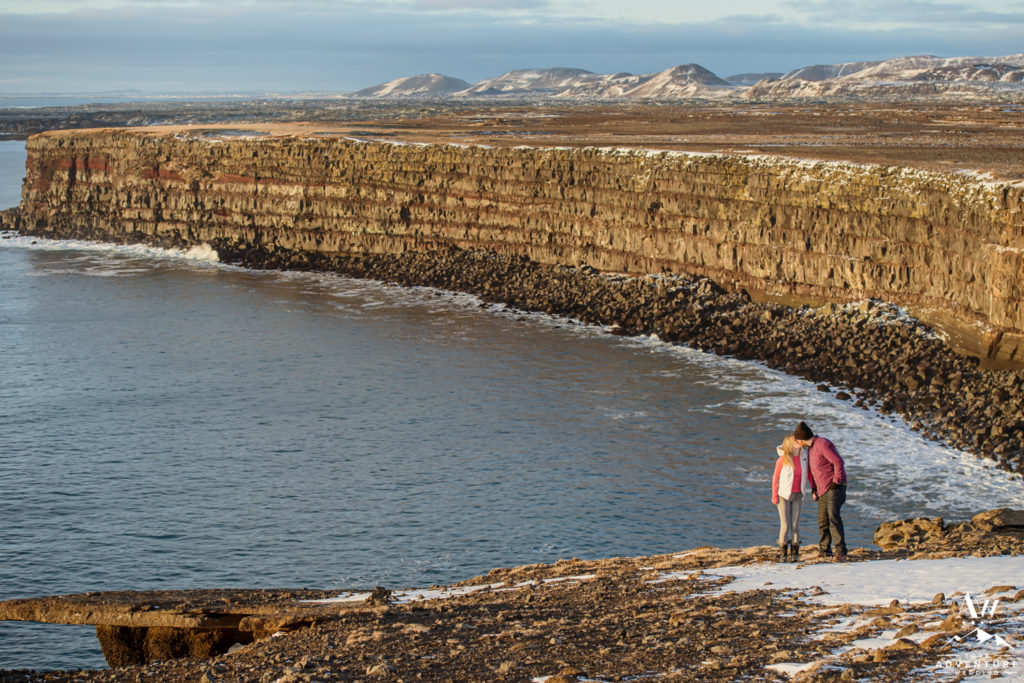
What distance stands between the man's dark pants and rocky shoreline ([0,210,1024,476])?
11.8 m

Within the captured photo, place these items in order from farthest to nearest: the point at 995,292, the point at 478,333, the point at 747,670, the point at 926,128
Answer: the point at 926,128 < the point at 478,333 < the point at 995,292 < the point at 747,670

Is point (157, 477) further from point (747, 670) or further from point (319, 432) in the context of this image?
point (747, 670)

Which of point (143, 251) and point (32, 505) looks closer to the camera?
point (32, 505)

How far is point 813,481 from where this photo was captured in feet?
50.1

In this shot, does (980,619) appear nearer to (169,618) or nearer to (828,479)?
(828,479)

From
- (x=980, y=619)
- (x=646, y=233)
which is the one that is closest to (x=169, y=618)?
(x=980, y=619)

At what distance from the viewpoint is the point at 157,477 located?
985 inches

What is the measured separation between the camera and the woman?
15141 millimetres

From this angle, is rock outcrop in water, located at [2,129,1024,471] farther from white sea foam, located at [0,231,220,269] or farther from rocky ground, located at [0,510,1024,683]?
rocky ground, located at [0,510,1024,683]

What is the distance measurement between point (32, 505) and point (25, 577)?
4114mm

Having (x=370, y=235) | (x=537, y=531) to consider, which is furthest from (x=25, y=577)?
(x=370, y=235)

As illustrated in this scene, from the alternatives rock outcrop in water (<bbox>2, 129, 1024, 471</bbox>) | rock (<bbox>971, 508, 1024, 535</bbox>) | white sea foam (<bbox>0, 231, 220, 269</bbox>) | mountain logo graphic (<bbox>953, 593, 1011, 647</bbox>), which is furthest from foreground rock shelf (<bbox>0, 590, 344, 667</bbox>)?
white sea foam (<bbox>0, 231, 220, 269</bbox>)

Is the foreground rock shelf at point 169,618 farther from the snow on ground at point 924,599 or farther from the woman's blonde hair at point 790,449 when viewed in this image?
the woman's blonde hair at point 790,449

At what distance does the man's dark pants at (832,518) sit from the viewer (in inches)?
594
